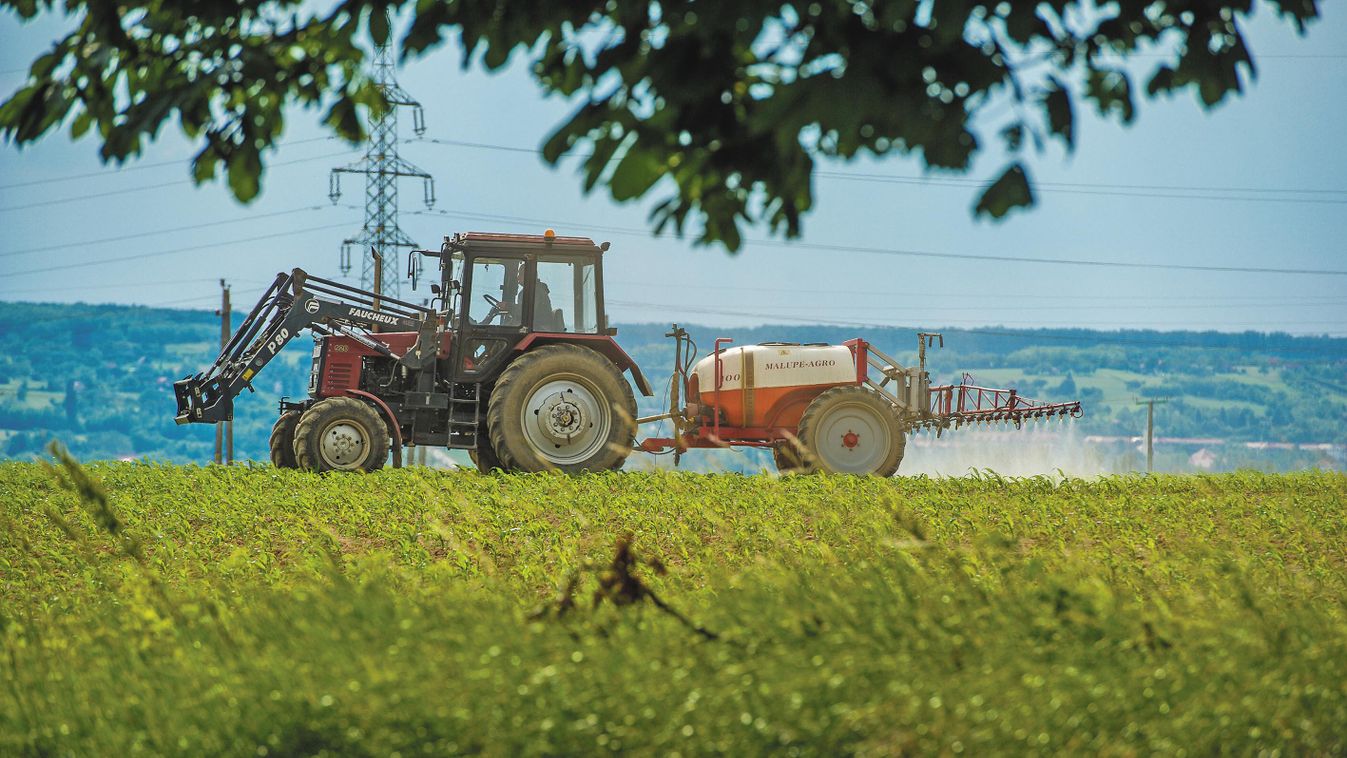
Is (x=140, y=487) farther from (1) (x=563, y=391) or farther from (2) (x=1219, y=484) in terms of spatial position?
(2) (x=1219, y=484)

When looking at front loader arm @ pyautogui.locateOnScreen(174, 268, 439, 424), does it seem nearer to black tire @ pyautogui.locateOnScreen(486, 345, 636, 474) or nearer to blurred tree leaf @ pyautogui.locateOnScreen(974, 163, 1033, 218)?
A: black tire @ pyautogui.locateOnScreen(486, 345, 636, 474)

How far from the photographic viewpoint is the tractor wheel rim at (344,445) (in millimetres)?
14195

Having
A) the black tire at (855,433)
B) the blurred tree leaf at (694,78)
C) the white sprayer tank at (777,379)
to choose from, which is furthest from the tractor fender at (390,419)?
the blurred tree leaf at (694,78)

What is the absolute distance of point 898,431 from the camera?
15859 mm

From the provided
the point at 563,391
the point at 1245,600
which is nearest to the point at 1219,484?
the point at 563,391

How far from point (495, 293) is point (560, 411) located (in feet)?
5.12

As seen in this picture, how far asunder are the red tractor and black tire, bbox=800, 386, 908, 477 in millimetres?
18

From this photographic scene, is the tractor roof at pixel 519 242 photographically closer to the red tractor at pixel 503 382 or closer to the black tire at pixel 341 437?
the red tractor at pixel 503 382

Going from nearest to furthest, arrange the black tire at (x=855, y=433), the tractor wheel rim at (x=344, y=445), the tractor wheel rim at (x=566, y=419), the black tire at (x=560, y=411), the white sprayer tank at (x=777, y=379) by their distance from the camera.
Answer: the black tire at (x=560, y=411) < the tractor wheel rim at (x=566, y=419) < the tractor wheel rim at (x=344, y=445) < the black tire at (x=855, y=433) < the white sprayer tank at (x=777, y=379)

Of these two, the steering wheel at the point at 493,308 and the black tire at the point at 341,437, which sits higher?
the steering wheel at the point at 493,308

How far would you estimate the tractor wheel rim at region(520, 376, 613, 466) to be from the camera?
1401cm

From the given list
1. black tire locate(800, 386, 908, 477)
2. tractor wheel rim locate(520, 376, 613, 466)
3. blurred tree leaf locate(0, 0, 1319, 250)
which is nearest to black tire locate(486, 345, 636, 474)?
tractor wheel rim locate(520, 376, 613, 466)

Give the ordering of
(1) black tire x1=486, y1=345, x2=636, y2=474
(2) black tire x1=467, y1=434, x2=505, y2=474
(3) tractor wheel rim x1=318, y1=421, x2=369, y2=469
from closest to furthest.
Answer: (1) black tire x1=486, y1=345, x2=636, y2=474, (3) tractor wheel rim x1=318, y1=421, x2=369, y2=469, (2) black tire x1=467, y1=434, x2=505, y2=474

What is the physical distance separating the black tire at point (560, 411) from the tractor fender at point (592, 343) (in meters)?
0.20
